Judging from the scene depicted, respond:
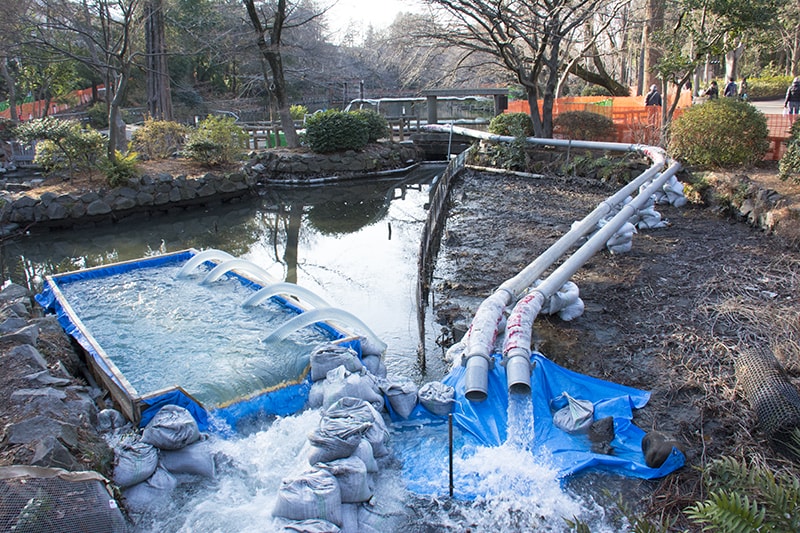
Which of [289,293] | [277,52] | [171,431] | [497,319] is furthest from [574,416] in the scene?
[277,52]

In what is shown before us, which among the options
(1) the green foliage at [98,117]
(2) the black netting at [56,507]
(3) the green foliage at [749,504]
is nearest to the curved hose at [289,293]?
(2) the black netting at [56,507]

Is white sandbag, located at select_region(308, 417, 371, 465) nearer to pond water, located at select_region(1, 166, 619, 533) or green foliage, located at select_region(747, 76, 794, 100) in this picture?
pond water, located at select_region(1, 166, 619, 533)

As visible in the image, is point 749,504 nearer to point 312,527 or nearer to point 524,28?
point 312,527

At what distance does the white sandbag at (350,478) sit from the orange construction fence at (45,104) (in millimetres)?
24369

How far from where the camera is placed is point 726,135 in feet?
37.9

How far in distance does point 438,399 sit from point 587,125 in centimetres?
1300

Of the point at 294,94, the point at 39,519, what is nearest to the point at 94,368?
the point at 39,519

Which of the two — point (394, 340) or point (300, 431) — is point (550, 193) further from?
point (300, 431)

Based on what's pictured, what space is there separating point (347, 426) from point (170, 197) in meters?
12.0

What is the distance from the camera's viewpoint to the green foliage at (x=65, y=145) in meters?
12.9

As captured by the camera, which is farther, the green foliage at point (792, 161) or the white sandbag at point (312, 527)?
the green foliage at point (792, 161)

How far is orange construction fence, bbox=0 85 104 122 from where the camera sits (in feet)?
82.2

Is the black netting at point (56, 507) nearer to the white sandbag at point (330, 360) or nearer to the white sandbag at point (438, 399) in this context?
the white sandbag at point (330, 360)

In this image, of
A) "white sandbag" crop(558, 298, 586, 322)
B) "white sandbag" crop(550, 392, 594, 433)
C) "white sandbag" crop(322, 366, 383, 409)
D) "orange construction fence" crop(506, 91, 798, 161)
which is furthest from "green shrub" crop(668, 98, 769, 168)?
"white sandbag" crop(322, 366, 383, 409)
